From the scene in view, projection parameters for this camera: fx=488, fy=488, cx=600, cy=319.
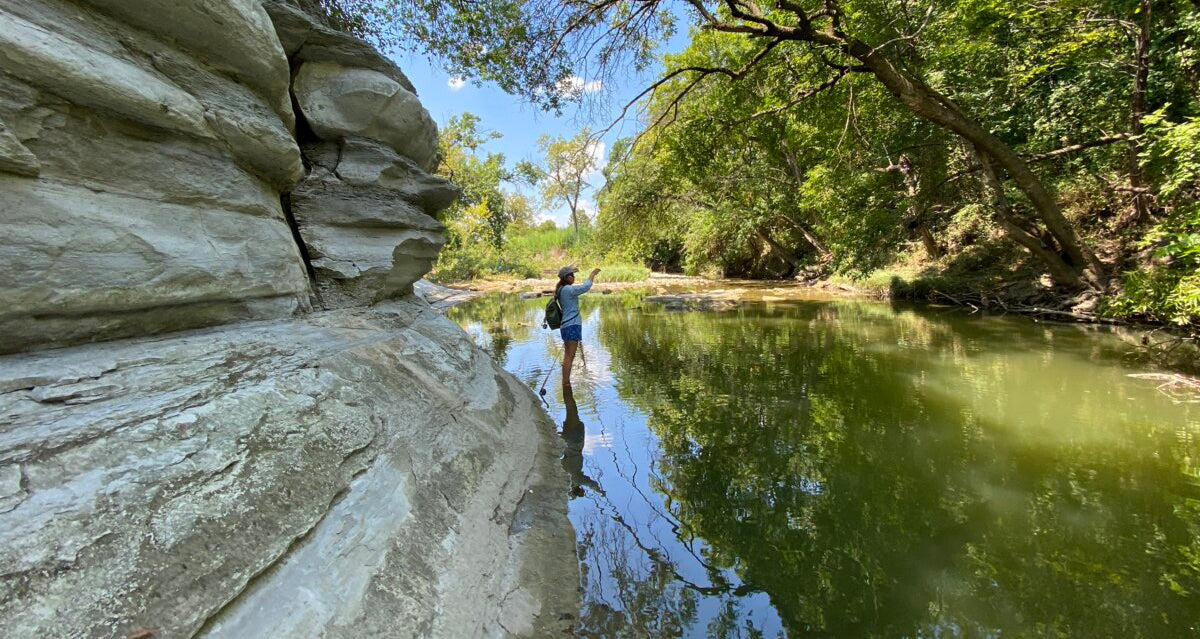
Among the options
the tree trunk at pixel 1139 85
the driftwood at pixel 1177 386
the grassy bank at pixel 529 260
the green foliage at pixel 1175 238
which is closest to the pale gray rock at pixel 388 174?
the green foliage at pixel 1175 238

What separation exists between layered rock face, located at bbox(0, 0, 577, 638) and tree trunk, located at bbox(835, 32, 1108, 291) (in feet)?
23.7

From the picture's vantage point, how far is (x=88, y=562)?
1.58 metres

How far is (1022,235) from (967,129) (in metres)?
3.94

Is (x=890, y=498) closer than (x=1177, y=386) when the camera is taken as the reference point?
Yes

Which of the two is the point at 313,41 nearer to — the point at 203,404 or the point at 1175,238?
the point at 203,404

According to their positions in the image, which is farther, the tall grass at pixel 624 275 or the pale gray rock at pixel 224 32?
the tall grass at pixel 624 275

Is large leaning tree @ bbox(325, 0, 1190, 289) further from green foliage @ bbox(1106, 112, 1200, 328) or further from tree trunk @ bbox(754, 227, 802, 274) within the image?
tree trunk @ bbox(754, 227, 802, 274)

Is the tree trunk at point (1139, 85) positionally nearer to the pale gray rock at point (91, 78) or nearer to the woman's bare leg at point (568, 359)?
the woman's bare leg at point (568, 359)

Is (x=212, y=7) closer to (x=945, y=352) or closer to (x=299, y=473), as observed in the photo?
(x=299, y=473)

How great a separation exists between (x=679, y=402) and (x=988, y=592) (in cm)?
372

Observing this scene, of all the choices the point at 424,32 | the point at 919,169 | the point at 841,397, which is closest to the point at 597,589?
the point at 841,397

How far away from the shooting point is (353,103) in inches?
201

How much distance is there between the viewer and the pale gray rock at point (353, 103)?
16.2 ft

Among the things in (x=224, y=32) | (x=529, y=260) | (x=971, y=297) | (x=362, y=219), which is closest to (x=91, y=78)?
(x=224, y=32)
